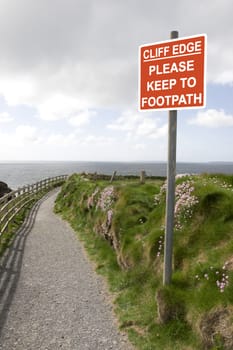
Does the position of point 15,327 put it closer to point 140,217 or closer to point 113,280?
point 113,280

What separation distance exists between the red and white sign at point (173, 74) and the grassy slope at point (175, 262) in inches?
136

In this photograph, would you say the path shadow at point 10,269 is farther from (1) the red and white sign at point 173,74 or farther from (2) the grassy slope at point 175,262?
(1) the red and white sign at point 173,74

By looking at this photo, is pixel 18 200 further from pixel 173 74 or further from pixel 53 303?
pixel 173 74

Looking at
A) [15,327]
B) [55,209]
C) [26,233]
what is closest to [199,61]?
[15,327]

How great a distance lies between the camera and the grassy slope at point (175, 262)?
20.7 feet

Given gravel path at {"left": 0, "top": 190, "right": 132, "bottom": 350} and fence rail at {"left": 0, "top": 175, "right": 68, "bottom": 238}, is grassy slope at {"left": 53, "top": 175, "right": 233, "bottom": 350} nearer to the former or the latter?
gravel path at {"left": 0, "top": 190, "right": 132, "bottom": 350}

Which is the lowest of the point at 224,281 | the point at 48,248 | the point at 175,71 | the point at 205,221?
the point at 48,248

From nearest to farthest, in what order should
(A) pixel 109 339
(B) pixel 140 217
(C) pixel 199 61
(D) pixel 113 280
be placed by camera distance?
(C) pixel 199 61 → (A) pixel 109 339 → (D) pixel 113 280 → (B) pixel 140 217

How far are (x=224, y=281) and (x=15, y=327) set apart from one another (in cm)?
505

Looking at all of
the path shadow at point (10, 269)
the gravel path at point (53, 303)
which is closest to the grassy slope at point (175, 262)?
Result: the gravel path at point (53, 303)

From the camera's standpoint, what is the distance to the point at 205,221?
839 cm

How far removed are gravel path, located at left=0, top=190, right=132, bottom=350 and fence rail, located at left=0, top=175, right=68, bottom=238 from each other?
8.85 ft

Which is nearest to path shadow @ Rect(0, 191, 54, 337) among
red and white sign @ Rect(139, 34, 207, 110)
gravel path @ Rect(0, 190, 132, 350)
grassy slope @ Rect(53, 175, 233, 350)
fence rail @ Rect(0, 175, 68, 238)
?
gravel path @ Rect(0, 190, 132, 350)

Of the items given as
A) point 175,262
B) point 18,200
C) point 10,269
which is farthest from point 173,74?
point 18,200
